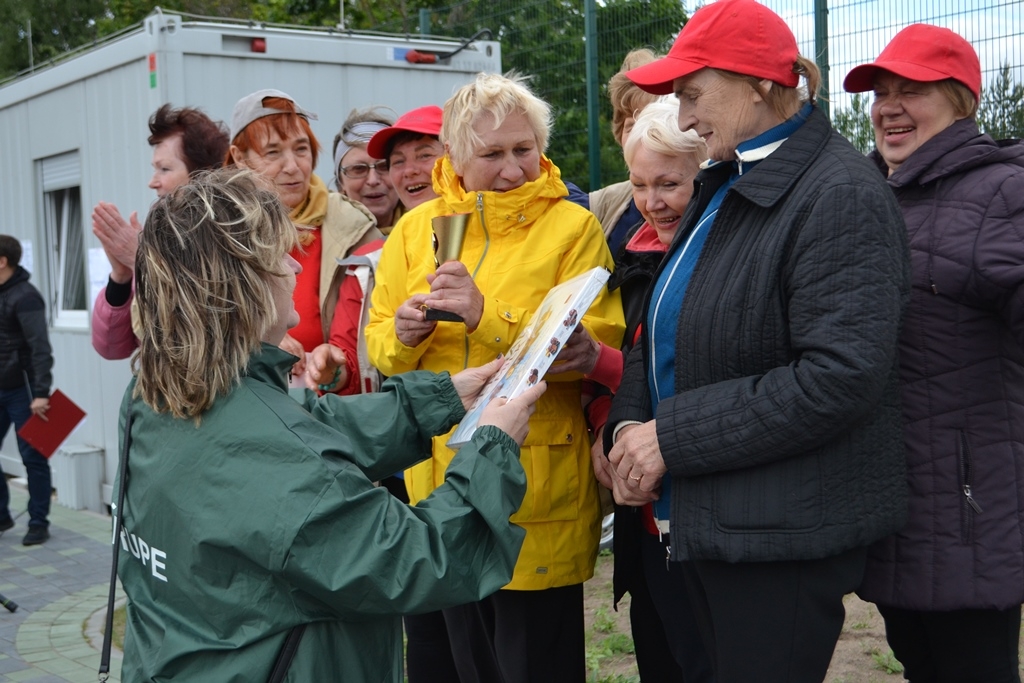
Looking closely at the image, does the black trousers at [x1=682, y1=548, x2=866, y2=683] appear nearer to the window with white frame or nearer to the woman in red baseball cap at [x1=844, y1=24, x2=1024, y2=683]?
the woman in red baseball cap at [x1=844, y1=24, x2=1024, y2=683]

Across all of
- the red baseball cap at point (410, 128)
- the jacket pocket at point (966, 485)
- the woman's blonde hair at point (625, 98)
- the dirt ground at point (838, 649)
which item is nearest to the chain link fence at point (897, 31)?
the woman's blonde hair at point (625, 98)

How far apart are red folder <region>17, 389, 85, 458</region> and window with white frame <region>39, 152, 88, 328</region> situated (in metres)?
1.98

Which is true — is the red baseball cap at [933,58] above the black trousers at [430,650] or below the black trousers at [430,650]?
above

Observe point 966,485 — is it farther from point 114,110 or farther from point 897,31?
point 114,110

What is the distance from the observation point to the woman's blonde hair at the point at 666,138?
2912 mm

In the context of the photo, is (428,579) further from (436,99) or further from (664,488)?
(436,99)

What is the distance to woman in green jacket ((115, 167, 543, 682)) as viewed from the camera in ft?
6.58

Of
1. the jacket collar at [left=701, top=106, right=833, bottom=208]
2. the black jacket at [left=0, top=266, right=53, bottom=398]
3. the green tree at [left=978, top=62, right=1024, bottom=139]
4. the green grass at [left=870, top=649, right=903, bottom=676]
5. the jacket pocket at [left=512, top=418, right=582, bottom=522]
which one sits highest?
the green tree at [left=978, top=62, right=1024, bottom=139]

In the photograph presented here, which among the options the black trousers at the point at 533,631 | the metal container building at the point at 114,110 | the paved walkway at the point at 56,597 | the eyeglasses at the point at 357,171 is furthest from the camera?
the metal container building at the point at 114,110

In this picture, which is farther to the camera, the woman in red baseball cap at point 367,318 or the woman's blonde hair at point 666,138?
the woman in red baseball cap at point 367,318

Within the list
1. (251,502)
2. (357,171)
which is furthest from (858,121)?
(251,502)

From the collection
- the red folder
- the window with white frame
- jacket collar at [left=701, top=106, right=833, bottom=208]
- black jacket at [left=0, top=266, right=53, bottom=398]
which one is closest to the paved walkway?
the red folder

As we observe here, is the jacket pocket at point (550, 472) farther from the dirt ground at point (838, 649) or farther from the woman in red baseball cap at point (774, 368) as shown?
the dirt ground at point (838, 649)

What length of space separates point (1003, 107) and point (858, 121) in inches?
25.7
